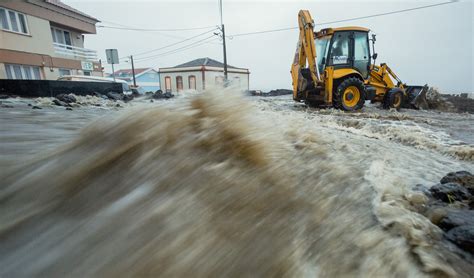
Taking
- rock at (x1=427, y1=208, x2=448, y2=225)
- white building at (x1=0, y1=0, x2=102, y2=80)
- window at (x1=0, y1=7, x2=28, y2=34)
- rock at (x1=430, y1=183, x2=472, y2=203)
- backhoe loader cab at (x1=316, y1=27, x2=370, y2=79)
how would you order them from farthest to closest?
white building at (x1=0, y1=0, x2=102, y2=80)
window at (x1=0, y1=7, x2=28, y2=34)
backhoe loader cab at (x1=316, y1=27, x2=370, y2=79)
rock at (x1=430, y1=183, x2=472, y2=203)
rock at (x1=427, y1=208, x2=448, y2=225)

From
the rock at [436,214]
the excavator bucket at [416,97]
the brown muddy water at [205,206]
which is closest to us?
the brown muddy water at [205,206]

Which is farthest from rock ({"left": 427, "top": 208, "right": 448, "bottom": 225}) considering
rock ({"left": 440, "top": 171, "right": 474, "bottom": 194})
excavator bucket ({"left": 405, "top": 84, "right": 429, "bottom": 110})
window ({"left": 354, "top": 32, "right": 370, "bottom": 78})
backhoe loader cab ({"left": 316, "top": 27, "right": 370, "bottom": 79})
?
excavator bucket ({"left": 405, "top": 84, "right": 429, "bottom": 110})

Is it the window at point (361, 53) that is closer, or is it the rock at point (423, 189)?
the rock at point (423, 189)

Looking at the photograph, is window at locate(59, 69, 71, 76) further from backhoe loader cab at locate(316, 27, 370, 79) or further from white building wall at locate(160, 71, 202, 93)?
backhoe loader cab at locate(316, 27, 370, 79)

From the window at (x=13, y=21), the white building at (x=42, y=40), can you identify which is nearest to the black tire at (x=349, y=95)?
the white building at (x=42, y=40)

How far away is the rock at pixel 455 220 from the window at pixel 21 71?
19.2m

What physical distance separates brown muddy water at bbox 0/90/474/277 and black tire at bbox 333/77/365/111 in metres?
6.72

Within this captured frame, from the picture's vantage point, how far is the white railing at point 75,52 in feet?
57.7

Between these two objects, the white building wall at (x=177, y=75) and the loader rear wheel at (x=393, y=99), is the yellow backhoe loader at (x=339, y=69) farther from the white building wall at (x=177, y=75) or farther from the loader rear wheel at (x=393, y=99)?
the white building wall at (x=177, y=75)

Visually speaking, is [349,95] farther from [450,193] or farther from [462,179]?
[450,193]

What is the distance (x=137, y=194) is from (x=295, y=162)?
1.14 metres

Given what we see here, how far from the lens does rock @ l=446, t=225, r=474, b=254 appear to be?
1.14 m

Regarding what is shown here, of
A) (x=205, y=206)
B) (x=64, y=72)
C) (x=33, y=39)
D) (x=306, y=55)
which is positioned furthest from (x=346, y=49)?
(x=64, y=72)

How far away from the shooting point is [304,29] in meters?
9.35
